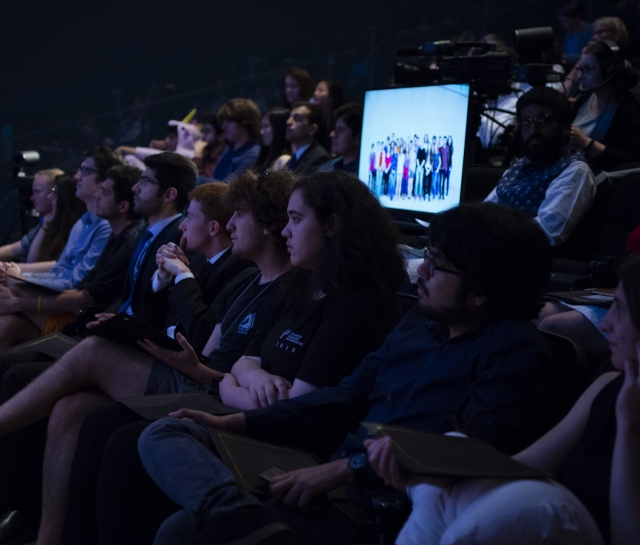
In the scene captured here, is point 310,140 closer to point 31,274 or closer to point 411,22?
point 31,274

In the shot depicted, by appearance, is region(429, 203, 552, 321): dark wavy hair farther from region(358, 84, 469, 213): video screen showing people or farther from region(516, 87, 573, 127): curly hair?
region(358, 84, 469, 213): video screen showing people

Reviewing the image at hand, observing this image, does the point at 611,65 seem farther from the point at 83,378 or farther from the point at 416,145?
the point at 83,378

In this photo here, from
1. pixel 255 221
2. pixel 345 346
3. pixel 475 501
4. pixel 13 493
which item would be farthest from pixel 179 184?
pixel 475 501

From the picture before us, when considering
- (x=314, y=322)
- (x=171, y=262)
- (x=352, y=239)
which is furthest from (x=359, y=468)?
(x=171, y=262)

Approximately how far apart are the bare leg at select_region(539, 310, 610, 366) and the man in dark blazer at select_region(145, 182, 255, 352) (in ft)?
3.89

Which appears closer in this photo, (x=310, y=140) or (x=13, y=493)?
(x=13, y=493)

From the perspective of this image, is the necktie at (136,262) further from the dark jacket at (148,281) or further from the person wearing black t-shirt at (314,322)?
the person wearing black t-shirt at (314,322)

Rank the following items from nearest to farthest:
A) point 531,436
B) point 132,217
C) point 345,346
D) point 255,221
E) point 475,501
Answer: point 475,501 < point 531,436 < point 345,346 < point 255,221 < point 132,217

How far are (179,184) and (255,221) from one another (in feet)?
3.81

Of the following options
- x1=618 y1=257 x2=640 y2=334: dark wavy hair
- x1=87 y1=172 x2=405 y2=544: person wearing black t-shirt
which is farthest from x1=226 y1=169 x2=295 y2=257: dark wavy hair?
x1=618 y1=257 x2=640 y2=334: dark wavy hair

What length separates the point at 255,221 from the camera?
2377mm

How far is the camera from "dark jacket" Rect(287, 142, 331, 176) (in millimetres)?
4387

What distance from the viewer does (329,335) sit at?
179 cm

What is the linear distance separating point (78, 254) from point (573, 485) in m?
3.28
